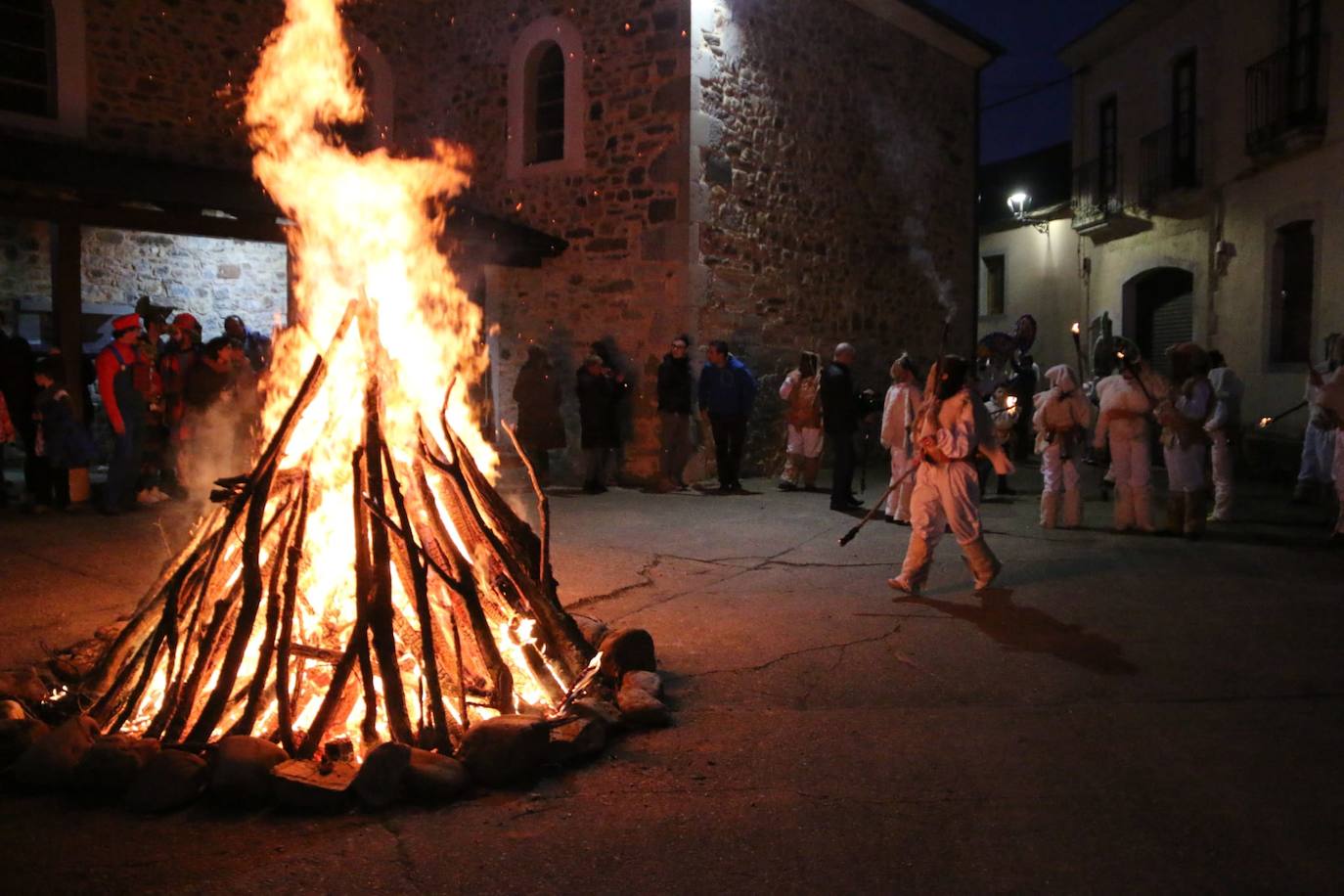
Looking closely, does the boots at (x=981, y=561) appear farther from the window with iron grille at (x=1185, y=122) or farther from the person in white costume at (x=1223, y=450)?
the window with iron grille at (x=1185, y=122)

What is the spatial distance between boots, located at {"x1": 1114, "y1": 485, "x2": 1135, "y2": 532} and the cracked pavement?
188 centimetres

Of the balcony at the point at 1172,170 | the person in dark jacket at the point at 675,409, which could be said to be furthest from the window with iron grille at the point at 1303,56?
the person in dark jacket at the point at 675,409

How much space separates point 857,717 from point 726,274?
9.63 m

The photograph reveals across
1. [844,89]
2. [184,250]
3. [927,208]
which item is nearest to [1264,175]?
[927,208]

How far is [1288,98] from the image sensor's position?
49.6 feet

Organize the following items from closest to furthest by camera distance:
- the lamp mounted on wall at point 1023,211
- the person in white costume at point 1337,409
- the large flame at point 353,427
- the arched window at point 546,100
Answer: the large flame at point 353,427 < the person in white costume at point 1337,409 < the arched window at point 546,100 < the lamp mounted on wall at point 1023,211

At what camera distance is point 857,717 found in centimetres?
475

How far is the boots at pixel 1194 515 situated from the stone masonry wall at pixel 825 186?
6.00 meters

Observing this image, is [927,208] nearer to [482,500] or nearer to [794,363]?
[794,363]

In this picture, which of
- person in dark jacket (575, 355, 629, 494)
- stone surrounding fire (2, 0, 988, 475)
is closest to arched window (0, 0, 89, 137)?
stone surrounding fire (2, 0, 988, 475)

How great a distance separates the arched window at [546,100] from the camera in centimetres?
1394

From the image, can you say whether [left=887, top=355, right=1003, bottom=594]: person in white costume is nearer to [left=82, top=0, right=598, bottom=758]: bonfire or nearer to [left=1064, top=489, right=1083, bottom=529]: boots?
[left=82, top=0, right=598, bottom=758]: bonfire

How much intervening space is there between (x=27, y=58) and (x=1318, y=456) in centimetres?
1512

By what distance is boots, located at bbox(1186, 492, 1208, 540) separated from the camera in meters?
9.53
